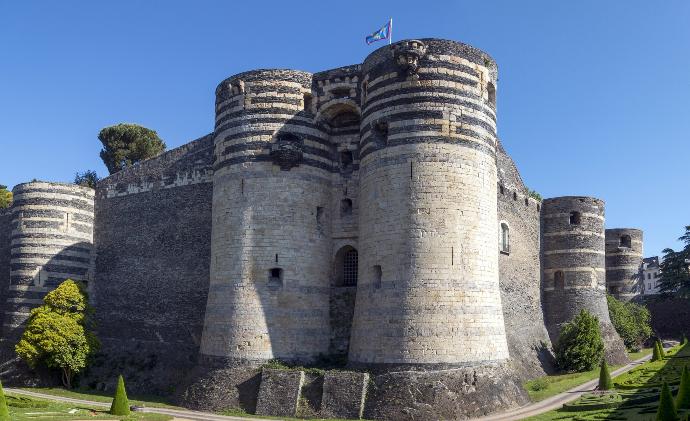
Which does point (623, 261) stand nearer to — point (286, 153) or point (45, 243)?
point (286, 153)

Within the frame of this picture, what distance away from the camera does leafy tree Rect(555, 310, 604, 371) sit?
1419 inches

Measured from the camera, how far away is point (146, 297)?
Result: 37750 millimetres

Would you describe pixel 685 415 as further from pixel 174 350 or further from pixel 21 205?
pixel 21 205

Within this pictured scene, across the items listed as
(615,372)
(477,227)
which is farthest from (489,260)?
(615,372)

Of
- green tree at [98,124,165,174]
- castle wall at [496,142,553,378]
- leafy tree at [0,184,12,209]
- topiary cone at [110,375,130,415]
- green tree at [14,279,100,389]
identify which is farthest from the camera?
leafy tree at [0,184,12,209]

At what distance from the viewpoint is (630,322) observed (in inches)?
1849

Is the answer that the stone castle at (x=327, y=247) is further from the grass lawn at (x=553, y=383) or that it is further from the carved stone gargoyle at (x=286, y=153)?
the grass lawn at (x=553, y=383)

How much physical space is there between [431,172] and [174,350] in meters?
17.8

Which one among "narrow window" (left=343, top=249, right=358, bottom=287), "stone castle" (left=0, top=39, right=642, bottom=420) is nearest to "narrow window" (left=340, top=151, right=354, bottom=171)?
"stone castle" (left=0, top=39, right=642, bottom=420)

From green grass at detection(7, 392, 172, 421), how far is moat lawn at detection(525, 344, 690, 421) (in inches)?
584

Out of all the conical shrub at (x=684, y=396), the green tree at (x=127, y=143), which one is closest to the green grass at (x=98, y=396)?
the conical shrub at (x=684, y=396)

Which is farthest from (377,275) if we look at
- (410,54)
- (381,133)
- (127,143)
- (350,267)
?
(127,143)

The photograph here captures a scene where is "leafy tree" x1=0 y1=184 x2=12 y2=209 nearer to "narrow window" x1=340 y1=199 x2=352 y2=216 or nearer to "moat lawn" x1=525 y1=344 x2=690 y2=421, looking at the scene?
"narrow window" x1=340 y1=199 x2=352 y2=216

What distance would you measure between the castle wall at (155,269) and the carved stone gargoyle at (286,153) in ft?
22.7
